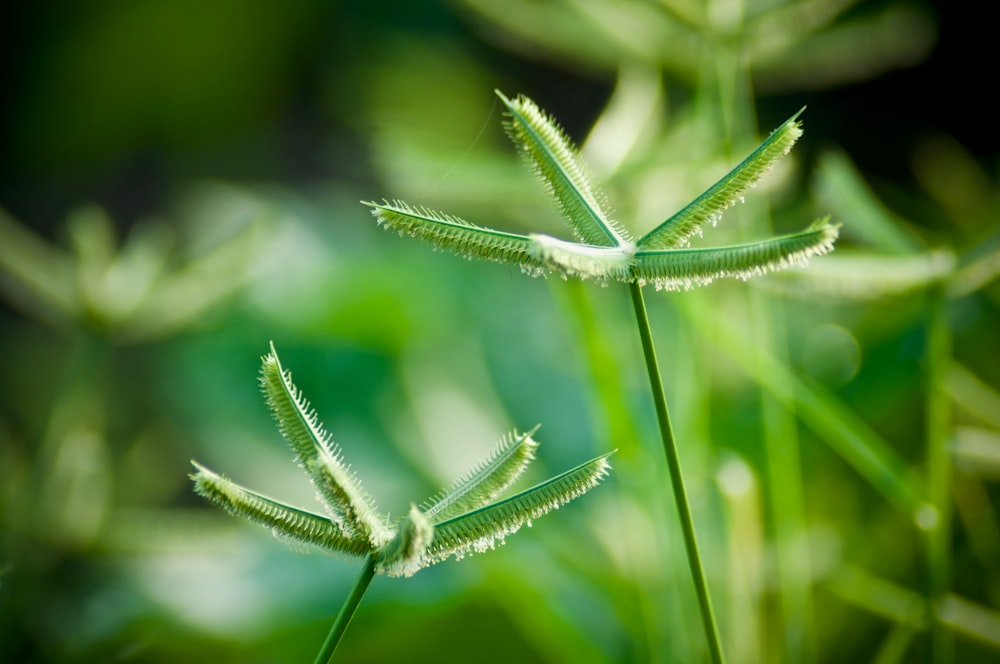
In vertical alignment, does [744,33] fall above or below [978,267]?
above

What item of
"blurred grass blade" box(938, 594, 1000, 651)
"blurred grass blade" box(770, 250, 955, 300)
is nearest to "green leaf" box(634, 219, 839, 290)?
"blurred grass blade" box(770, 250, 955, 300)

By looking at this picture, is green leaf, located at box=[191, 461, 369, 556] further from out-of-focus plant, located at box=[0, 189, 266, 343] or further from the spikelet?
out-of-focus plant, located at box=[0, 189, 266, 343]

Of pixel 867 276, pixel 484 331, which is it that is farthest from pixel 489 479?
pixel 484 331

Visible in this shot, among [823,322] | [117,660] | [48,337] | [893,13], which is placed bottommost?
[117,660]

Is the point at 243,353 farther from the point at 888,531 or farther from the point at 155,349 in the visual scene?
the point at 888,531

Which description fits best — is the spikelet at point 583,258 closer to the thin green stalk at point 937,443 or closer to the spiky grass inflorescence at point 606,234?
the spiky grass inflorescence at point 606,234

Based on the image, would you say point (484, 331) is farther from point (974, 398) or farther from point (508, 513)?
point (508, 513)

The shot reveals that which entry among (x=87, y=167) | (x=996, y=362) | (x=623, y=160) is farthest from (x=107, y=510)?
(x=996, y=362)
